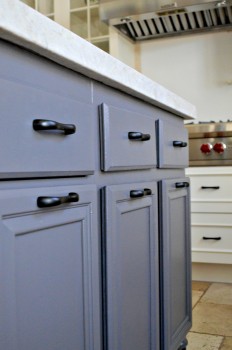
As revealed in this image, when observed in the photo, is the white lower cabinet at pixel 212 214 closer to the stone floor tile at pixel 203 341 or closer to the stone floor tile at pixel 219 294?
the stone floor tile at pixel 219 294

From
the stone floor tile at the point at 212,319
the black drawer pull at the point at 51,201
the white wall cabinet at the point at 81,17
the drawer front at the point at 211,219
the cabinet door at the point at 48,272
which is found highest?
the white wall cabinet at the point at 81,17

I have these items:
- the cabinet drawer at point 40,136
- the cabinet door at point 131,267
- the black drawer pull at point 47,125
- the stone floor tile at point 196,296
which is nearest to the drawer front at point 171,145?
the cabinet door at point 131,267

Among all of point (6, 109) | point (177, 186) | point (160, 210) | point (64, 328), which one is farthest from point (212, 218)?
point (6, 109)

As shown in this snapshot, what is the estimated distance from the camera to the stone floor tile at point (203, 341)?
1674mm

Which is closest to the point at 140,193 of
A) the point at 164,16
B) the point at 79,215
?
the point at 79,215

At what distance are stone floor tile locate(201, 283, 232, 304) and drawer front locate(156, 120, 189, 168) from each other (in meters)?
0.99

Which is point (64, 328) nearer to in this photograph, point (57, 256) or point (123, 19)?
point (57, 256)

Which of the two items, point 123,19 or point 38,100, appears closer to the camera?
point 38,100

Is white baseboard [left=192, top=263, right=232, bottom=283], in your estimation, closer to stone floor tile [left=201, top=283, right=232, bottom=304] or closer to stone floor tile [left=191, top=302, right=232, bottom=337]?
stone floor tile [left=201, top=283, right=232, bottom=304]

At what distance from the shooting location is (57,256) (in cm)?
72

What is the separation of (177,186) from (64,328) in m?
0.78

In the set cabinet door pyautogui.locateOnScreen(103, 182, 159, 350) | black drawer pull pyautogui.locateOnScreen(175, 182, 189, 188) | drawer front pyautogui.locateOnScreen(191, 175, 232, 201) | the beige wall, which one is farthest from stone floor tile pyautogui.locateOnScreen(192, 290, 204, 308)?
the beige wall

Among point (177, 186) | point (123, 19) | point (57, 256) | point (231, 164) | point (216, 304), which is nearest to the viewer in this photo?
point (57, 256)

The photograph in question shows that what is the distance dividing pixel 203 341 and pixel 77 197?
1232 mm
